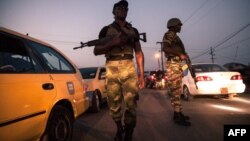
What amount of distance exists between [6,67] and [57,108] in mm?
993

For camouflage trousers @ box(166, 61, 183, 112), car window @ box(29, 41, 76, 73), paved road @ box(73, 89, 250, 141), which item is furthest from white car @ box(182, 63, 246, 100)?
car window @ box(29, 41, 76, 73)

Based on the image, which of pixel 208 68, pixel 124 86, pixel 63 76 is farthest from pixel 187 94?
pixel 63 76

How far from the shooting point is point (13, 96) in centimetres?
239

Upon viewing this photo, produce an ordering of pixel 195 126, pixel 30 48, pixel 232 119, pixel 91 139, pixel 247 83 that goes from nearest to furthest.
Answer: pixel 30 48 < pixel 91 139 < pixel 195 126 < pixel 232 119 < pixel 247 83

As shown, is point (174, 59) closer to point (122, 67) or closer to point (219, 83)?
point (122, 67)

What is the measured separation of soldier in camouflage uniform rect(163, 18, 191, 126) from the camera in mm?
5297

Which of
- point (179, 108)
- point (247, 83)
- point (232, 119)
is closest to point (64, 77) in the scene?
point (179, 108)

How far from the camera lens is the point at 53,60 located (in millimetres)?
3748

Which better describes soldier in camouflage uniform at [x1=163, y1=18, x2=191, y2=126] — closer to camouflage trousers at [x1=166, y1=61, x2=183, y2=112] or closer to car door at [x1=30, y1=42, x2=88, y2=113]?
camouflage trousers at [x1=166, y1=61, x2=183, y2=112]

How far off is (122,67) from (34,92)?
1.36 meters

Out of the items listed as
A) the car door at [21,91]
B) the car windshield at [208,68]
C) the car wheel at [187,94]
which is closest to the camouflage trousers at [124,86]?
the car door at [21,91]

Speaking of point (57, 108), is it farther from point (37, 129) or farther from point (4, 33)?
point (4, 33)

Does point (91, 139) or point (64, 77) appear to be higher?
point (64, 77)

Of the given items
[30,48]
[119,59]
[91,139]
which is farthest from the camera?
[91,139]
